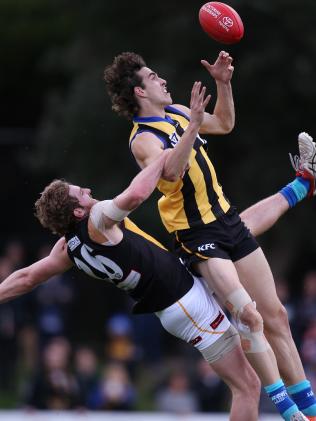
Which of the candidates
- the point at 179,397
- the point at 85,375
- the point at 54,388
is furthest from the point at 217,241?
the point at 85,375

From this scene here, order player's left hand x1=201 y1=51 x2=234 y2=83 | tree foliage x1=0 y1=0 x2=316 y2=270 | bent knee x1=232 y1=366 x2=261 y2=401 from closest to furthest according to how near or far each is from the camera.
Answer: bent knee x1=232 y1=366 x2=261 y2=401
player's left hand x1=201 y1=51 x2=234 y2=83
tree foliage x1=0 y1=0 x2=316 y2=270

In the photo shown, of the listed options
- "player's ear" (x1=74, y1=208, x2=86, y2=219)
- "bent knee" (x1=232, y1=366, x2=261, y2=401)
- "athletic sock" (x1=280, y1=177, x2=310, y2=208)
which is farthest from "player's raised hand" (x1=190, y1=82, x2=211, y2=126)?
"bent knee" (x1=232, y1=366, x2=261, y2=401)

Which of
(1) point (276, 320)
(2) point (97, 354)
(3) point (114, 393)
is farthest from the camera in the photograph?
(2) point (97, 354)

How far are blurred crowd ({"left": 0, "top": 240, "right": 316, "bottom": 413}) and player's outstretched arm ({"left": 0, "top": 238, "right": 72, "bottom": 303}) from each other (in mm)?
4474

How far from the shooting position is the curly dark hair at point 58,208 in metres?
7.85

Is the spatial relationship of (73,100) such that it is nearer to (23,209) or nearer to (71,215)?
(23,209)

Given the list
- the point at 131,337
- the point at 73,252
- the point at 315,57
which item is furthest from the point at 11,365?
the point at 73,252

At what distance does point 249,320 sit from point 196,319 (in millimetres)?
395

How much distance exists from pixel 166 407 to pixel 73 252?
5.65 metres

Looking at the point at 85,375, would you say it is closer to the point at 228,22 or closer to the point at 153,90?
the point at 153,90

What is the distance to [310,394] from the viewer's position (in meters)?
8.23

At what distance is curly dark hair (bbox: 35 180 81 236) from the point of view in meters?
7.85

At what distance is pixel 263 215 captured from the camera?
8797mm

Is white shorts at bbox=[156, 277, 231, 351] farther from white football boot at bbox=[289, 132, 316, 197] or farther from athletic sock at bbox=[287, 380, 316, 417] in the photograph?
white football boot at bbox=[289, 132, 316, 197]
